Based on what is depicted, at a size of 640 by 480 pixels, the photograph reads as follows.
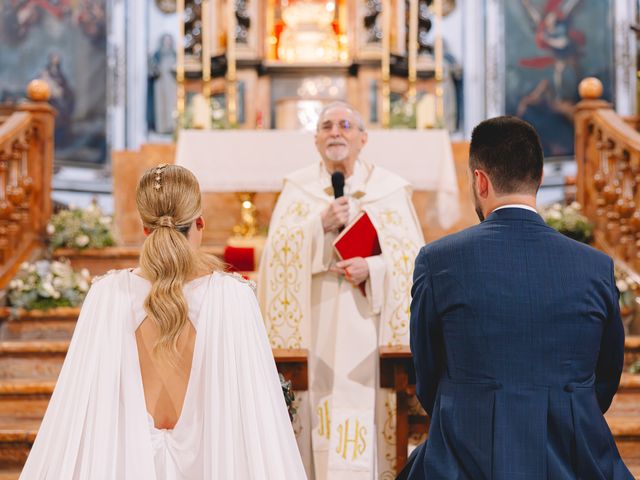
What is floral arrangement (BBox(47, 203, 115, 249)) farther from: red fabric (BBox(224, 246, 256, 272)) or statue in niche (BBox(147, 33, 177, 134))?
statue in niche (BBox(147, 33, 177, 134))

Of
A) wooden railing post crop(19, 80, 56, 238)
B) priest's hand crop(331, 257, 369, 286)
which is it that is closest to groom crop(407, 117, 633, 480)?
priest's hand crop(331, 257, 369, 286)

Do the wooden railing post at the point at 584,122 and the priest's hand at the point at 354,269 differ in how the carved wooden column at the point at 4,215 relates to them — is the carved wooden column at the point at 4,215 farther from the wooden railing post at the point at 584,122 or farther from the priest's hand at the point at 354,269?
the wooden railing post at the point at 584,122

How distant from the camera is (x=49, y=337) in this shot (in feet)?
18.3

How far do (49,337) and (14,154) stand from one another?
136 centimetres

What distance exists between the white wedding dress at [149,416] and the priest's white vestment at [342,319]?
1.55m

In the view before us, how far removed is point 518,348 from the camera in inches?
88.8

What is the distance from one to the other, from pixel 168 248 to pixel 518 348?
0.96 meters

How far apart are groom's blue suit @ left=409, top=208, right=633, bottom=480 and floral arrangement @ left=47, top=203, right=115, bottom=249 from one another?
4366 millimetres

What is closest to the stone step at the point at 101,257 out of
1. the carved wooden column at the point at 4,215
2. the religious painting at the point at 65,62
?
the carved wooden column at the point at 4,215

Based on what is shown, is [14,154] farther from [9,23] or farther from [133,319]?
[9,23]

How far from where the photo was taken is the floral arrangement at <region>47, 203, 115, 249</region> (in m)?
6.28

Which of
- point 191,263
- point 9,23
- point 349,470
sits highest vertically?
point 9,23

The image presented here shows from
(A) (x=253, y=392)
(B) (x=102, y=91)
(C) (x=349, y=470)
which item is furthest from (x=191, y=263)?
(B) (x=102, y=91)

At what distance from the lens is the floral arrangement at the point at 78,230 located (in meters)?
6.28
